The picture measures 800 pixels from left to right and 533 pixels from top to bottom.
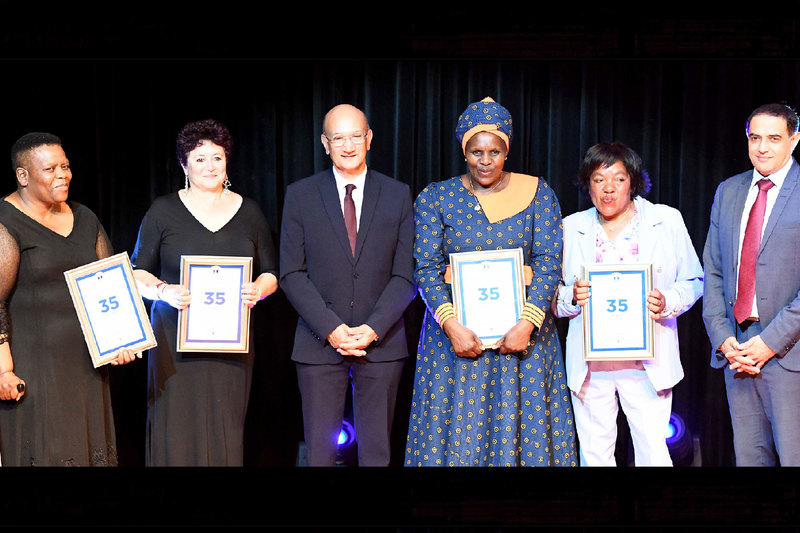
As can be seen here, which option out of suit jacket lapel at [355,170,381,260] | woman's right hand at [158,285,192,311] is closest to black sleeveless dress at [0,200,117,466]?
woman's right hand at [158,285,192,311]

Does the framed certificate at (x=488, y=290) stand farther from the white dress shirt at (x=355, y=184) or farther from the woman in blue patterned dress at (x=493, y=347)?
the white dress shirt at (x=355, y=184)

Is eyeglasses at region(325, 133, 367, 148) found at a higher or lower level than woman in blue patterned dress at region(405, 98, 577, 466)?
higher

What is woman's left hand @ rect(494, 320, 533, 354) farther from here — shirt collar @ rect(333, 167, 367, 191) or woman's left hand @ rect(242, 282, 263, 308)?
woman's left hand @ rect(242, 282, 263, 308)

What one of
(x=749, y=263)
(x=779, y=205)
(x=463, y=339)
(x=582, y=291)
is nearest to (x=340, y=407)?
Result: (x=463, y=339)

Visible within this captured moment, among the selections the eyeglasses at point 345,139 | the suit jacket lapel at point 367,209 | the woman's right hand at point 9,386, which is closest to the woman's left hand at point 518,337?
the suit jacket lapel at point 367,209

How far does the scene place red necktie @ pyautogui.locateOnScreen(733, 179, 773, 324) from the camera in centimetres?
443

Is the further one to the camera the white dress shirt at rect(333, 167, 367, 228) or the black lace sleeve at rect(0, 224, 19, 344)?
the white dress shirt at rect(333, 167, 367, 228)

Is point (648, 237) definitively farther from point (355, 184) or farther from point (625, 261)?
point (355, 184)

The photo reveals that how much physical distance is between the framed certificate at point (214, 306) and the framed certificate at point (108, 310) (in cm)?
18

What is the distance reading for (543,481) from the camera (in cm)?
445

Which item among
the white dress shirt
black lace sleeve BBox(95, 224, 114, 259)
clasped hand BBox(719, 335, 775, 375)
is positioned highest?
the white dress shirt

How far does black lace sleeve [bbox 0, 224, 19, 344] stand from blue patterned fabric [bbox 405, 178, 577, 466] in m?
1.82

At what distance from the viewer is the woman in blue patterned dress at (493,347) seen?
4379 mm

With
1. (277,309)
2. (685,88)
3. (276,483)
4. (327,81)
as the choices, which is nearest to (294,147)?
(327,81)
